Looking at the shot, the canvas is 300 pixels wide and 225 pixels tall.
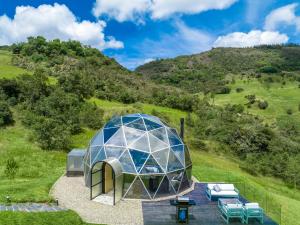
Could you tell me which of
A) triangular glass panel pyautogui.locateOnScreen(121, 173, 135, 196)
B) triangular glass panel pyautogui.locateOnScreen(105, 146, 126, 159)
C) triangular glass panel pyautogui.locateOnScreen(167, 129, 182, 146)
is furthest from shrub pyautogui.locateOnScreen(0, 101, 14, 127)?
triangular glass panel pyautogui.locateOnScreen(121, 173, 135, 196)

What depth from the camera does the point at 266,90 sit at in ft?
360

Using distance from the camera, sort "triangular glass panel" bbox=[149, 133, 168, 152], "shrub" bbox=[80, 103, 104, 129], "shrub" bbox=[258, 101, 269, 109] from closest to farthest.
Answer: "triangular glass panel" bbox=[149, 133, 168, 152]
"shrub" bbox=[80, 103, 104, 129]
"shrub" bbox=[258, 101, 269, 109]

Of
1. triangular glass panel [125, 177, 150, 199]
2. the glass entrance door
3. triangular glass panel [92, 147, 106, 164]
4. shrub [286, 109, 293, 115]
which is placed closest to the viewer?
triangular glass panel [125, 177, 150, 199]

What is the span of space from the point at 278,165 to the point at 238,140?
25.5 feet

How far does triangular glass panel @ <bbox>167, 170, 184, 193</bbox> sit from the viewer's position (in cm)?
2011

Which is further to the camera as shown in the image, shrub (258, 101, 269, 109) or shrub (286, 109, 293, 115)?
shrub (286, 109, 293, 115)

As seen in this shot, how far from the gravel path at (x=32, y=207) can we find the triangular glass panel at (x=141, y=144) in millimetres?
5449

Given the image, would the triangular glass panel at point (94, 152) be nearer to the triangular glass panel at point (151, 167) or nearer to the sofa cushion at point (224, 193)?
the triangular glass panel at point (151, 167)

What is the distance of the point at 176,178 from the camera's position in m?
20.5

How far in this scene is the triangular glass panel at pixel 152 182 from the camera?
1935cm

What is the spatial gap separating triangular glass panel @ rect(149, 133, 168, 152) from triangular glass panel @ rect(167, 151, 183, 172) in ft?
2.14

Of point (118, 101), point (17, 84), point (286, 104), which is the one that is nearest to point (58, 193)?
point (17, 84)

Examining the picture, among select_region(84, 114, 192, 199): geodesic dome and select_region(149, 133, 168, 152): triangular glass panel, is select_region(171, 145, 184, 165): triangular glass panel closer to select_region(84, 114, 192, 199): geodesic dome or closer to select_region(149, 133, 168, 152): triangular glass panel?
select_region(84, 114, 192, 199): geodesic dome

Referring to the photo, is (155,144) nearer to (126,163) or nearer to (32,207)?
(126,163)
